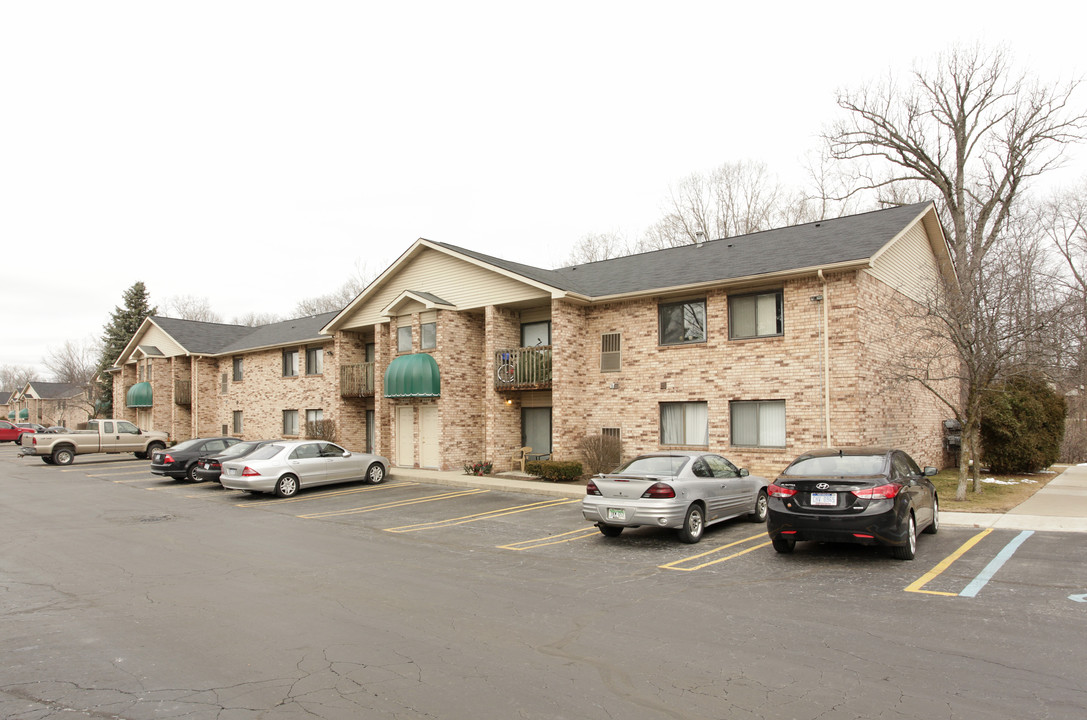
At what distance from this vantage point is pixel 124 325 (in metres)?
52.2

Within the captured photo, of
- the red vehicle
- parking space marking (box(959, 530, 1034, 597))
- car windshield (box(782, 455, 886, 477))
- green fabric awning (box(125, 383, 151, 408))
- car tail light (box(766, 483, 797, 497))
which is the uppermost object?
green fabric awning (box(125, 383, 151, 408))

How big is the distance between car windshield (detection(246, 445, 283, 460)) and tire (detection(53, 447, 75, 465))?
15.8m

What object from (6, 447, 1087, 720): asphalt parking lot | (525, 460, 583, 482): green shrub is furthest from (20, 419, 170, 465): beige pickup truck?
(6, 447, 1087, 720): asphalt parking lot

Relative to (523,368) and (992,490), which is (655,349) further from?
(992,490)

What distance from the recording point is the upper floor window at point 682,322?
19125mm

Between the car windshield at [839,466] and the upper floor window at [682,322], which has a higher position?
the upper floor window at [682,322]

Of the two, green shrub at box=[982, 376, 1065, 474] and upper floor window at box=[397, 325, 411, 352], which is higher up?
upper floor window at box=[397, 325, 411, 352]

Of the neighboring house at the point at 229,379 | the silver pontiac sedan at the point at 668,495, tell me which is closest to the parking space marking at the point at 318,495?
the neighboring house at the point at 229,379

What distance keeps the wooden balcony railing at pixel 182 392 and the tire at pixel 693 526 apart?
36.5 metres

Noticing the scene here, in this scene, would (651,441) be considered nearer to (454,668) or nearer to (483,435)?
(483,435)

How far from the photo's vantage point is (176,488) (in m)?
21.0

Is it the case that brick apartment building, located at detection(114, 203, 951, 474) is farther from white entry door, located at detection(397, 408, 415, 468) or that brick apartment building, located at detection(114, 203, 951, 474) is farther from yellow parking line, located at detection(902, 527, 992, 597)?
yellow parking line, located at detection(902, 527, 992, 597)

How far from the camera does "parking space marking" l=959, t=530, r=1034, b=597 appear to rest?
25.4ft

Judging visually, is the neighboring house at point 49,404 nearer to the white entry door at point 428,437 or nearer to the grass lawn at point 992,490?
the white entry door at point 428,437
